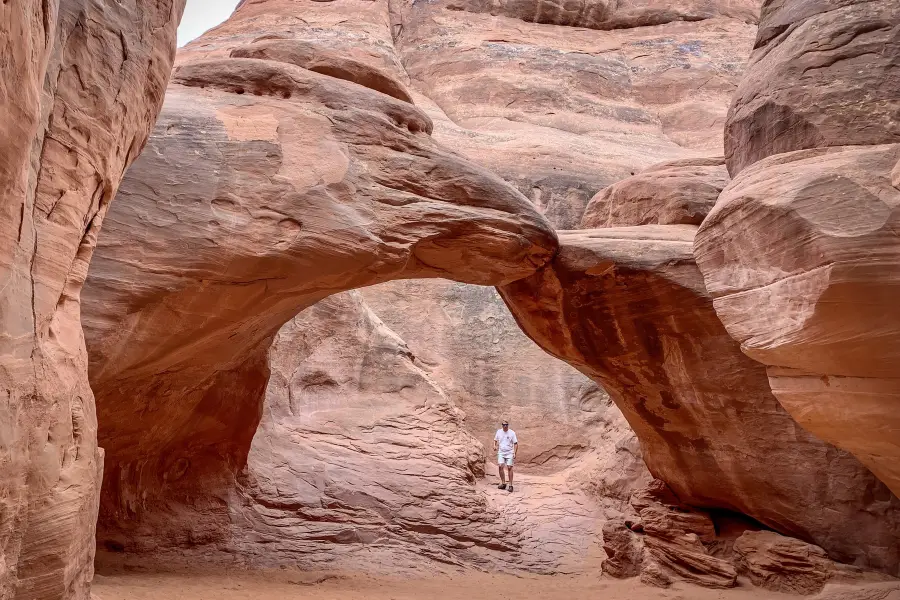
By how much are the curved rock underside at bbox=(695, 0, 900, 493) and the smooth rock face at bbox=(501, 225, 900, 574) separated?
5.75ft

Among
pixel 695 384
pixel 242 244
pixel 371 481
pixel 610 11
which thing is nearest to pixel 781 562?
pixel 695 384

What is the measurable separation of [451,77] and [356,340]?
12.1m

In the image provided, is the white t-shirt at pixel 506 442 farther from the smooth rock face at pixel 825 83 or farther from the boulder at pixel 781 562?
the smooth rock face at pixel 825 83

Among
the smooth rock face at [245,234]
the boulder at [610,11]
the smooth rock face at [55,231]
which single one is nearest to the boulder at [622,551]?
the smooth rock face at [245,234]

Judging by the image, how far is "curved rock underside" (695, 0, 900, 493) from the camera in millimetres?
4961

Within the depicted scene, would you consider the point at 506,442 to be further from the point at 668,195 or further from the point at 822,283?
the point at 822,283

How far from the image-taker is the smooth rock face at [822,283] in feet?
16.1

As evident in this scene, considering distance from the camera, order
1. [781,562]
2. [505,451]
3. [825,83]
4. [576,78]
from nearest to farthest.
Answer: [825,83] < [781,562] < [505,451] < [576,78]

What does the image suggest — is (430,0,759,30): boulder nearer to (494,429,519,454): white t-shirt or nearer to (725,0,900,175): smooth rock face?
(494,429,519,454): white t-shirt

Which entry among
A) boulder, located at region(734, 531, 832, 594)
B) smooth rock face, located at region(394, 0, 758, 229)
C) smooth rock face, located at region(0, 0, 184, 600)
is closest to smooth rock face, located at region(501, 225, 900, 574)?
boulder, located at region(734, 531, 832, 594)

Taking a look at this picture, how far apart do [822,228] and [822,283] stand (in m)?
0.36

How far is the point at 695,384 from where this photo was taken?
28.3ft


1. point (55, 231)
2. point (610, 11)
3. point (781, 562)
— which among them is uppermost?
point (610, 11)

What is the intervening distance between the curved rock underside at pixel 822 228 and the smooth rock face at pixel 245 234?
2517mm
